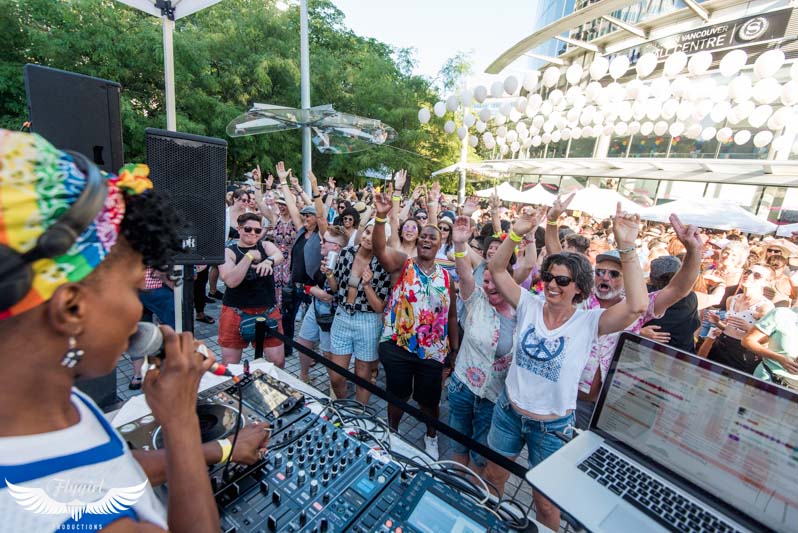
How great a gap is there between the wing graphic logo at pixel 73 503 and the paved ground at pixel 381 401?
191 centimetres

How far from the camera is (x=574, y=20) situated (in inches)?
399

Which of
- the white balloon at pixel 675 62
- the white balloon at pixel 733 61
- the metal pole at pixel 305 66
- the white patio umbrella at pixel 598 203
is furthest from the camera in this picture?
the white patio umbrella at pixel 598 203

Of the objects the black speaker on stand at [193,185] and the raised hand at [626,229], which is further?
the raised hand at [626,229]

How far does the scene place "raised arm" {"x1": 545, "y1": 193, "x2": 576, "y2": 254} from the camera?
3.02m

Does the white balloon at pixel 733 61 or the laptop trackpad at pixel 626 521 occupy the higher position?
the white balloon at pixel 733 61

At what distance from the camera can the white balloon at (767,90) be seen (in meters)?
6.99

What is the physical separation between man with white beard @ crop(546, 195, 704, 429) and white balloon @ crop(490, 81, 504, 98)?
9.11m

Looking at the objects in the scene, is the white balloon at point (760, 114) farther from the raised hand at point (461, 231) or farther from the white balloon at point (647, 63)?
the raised hand at point (461, 231)

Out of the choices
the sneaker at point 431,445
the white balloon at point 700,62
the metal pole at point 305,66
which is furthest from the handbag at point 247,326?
the white balloon at point 700,62

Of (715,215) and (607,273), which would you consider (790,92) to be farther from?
(607,273)

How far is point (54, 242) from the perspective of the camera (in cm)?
59

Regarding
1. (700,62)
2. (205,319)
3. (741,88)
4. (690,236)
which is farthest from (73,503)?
(741,88)

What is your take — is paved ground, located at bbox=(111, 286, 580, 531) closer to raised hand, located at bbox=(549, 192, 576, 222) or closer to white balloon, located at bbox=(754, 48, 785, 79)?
Result: raised hand, located at bbox=(549, 192, 576, 222)

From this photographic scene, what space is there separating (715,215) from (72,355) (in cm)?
1238
